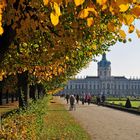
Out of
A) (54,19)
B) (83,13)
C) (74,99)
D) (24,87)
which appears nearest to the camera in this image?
(54,19)

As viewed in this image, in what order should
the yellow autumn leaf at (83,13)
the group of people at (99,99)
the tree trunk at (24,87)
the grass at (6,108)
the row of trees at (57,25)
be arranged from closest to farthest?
1. the yellow autumn leaf at (83,13)
2. the row of trees at (57,25)
3. the tree trunk at (24,87)
4. the grass at (6,108)
5. the group of people at (99,99)

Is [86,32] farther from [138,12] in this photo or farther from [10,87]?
[10,87]

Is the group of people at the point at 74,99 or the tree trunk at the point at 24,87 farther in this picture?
the group of people at the point at 74,99

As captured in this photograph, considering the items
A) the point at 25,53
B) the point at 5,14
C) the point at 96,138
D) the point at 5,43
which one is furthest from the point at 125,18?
the point at 96,138

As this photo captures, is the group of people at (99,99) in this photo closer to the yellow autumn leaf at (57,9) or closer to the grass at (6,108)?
the grass at (6,108)

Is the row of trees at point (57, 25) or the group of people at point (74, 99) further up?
the row of trees at point (57, 25)

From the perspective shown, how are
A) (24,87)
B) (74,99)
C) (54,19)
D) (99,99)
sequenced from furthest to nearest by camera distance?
1. (99,99)
2. (74,99)
3. (24,87)
4. (54,19)

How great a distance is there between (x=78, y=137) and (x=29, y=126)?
11.8ft

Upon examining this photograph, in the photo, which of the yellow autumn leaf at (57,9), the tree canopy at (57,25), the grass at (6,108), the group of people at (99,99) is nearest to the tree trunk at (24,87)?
the tree canopy at (57,25)

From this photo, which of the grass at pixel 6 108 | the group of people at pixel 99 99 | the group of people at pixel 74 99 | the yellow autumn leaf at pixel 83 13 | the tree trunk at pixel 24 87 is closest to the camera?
the yellow autumn leaf at pixel 83 13

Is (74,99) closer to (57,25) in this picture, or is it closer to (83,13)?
(57,25)

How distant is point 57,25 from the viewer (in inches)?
348

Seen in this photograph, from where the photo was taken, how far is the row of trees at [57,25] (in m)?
4.55

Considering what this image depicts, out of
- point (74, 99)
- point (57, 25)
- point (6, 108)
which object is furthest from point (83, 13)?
point (74, 99)
